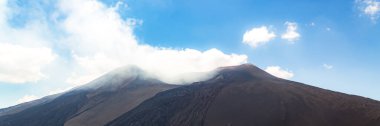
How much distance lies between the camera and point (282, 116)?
100m

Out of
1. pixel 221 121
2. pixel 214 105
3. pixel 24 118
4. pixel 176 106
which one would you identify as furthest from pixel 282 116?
pixel 24 118

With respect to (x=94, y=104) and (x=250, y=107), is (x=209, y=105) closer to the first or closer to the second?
(x=250, y=107)

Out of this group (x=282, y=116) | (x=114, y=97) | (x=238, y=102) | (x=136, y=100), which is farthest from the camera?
(x=114, y=97)

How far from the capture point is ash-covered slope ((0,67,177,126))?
140500mm

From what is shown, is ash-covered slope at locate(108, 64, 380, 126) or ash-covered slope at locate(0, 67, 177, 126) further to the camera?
ash-covered slope at locate(0, 67, 177, 126)

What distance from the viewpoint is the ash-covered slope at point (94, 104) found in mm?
140500

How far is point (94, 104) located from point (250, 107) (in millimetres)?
67577

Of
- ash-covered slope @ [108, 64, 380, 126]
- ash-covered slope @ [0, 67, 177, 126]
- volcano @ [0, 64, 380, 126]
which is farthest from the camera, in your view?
ash-covered slope @ [0, 67, 177, 126]

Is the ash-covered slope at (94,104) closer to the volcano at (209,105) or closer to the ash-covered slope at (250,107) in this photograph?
the volcano at (209,105)

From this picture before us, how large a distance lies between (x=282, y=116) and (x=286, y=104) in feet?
25.3

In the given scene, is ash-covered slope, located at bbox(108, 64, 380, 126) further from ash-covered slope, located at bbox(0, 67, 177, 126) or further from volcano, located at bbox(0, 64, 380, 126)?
ash-covered slope, located at bbox(0, 67, 177, 126)

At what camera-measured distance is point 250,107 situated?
11050cm

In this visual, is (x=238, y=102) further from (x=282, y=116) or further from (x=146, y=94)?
(x=146, y=94)

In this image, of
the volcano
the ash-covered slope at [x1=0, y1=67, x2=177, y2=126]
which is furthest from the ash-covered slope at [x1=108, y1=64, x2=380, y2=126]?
the ash-covered slope at [x1=0, y1=67, x2=177, y2=126]
